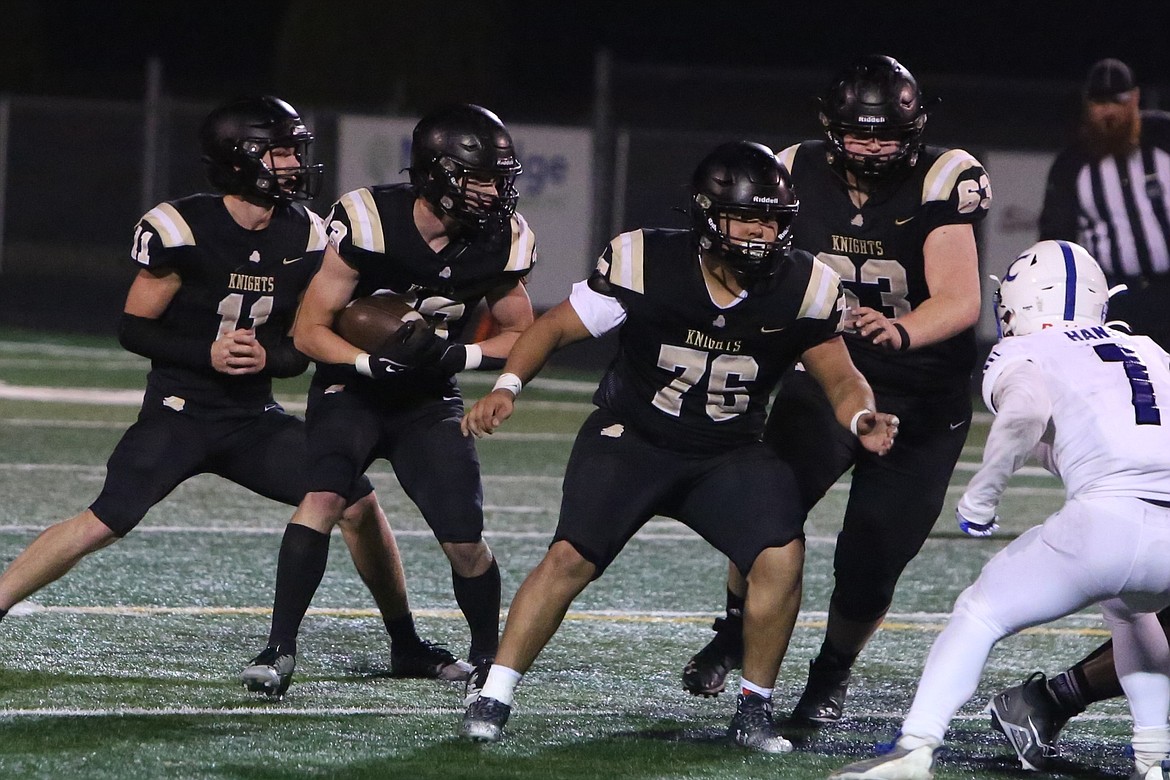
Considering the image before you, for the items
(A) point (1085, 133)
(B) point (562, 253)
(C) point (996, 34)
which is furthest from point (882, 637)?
(C) point (996, 34)

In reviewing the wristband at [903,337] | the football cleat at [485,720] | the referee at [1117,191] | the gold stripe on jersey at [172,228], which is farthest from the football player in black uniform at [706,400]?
the referee at [1117,191]

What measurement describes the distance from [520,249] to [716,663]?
47.9 inches

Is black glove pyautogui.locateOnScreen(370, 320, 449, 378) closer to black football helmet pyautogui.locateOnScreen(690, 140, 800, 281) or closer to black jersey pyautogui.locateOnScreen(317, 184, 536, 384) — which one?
black jersey pyautogui.locateOnScreen(317, 184, 536, 384)

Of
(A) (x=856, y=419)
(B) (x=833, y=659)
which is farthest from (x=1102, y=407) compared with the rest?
(B) (x=833, y=659)

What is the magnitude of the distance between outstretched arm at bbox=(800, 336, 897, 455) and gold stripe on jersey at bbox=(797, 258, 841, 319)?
0.10 meters

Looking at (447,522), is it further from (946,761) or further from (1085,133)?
(1085,133)

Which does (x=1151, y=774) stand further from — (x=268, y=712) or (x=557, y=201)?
(x=557, y=201)

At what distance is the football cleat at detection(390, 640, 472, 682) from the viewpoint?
16.5 feet

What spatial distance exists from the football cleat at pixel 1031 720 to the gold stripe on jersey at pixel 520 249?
1666 millimetres

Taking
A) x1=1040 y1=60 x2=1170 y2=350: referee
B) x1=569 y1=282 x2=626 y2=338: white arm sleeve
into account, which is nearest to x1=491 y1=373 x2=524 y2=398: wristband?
x1=569 y1=282 x2=626 y2=338: white arm sleeve

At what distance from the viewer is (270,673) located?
4516mm

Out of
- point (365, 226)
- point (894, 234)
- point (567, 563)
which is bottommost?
point (567, 563)

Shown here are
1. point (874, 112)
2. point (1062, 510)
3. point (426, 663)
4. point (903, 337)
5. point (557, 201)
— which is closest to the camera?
point (1062, 510)

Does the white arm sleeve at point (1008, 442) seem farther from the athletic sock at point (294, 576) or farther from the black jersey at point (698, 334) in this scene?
the athletic sock at point (294, 576)
